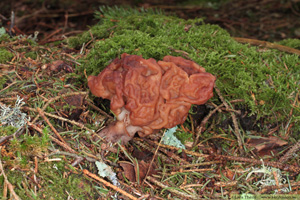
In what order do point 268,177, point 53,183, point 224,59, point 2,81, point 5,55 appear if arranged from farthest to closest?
point 224,59 → point 5,55 → point 2,81 → point 268,177 → point 53,183

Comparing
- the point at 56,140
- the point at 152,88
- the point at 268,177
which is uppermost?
the point at 152,88

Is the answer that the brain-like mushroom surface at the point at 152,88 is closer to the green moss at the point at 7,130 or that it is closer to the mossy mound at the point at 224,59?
the mossy mound at the point at 224,59

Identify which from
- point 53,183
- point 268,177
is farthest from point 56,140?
point 268,177

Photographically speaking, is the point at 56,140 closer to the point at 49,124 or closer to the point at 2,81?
the point at 49,124

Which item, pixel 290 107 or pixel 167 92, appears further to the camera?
pixel 290 107

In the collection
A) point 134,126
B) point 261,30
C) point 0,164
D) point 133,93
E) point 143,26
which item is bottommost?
point 261,30

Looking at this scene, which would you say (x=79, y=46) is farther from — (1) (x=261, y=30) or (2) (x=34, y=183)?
(1) (x=261, y=30)

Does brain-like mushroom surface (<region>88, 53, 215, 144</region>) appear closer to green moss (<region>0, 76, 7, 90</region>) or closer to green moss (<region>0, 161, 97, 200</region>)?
green moss (<region>0, 161, 97, 200</region>)

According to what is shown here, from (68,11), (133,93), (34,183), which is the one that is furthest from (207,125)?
(68,11)
